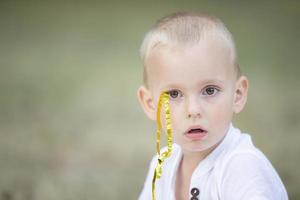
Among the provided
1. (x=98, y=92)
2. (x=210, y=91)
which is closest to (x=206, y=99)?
(x=210, y=91)

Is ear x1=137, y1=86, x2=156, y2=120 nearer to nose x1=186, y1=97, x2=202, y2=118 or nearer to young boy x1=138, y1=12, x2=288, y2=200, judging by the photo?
young boy x1=138, y1=12, x2=288, y2=200

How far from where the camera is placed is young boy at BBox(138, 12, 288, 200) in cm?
109

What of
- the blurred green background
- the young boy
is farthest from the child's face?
the blurred green background

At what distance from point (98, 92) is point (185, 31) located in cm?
112

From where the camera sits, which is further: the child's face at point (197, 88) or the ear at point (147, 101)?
the ear at point (147, 101)

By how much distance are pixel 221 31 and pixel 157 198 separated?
0.41 metres

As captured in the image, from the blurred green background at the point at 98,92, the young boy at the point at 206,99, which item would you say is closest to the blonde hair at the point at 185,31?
the young boy at the point at 206,99

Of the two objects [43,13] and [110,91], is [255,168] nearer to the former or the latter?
[110,91]

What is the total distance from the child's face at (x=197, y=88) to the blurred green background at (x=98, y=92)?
0.98 meters

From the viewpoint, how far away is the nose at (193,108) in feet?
3.53

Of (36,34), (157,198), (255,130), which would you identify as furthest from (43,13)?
(157,198)

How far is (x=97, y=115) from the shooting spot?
220 centimetres

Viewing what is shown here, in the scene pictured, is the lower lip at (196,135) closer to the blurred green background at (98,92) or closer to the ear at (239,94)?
the ear at (239,94)

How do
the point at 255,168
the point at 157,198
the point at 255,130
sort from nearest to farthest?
the point at 255,168, the point at 157,198, the point at 255,130
